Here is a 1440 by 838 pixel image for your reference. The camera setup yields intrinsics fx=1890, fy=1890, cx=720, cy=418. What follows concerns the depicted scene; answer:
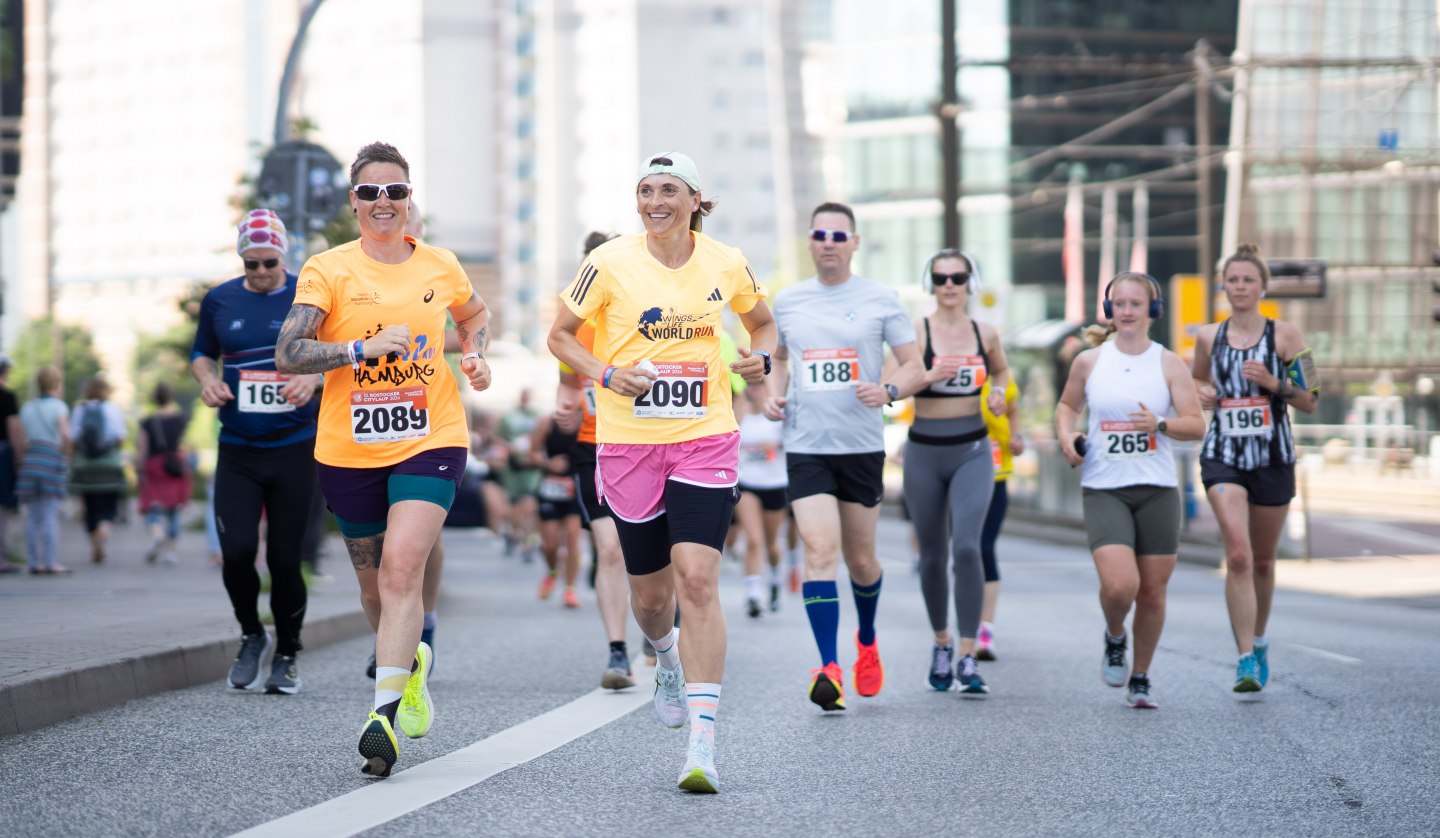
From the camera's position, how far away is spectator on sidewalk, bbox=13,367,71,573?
1673 centimetres

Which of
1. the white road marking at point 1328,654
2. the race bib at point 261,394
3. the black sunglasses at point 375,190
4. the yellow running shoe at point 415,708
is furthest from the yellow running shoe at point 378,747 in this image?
the white road marking at point 1328,654

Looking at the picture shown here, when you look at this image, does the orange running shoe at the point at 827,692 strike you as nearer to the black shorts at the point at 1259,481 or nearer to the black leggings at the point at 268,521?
the black shorts at the point at 1259,481

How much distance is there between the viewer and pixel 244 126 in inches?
6132

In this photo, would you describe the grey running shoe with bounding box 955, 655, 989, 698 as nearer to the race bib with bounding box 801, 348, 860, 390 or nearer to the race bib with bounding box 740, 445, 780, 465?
the race bib with bounding box 801, 348, 860, 390

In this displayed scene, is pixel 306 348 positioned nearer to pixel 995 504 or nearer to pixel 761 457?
pixel 995 504

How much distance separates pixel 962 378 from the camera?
30.6 ft

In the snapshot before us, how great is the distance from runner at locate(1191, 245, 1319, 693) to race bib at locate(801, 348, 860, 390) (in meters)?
1.82

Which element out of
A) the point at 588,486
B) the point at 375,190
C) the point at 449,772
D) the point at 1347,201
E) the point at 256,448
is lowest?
the point at 449,772

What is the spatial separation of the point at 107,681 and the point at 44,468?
973 centimetres

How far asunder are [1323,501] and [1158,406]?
2795 centimetres

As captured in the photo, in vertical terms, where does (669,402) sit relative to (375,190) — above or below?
below

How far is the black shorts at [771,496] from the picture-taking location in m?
14.8

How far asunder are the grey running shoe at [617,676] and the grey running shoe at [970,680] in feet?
5.07

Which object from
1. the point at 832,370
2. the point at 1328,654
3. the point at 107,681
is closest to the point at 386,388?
the point at 107,681
